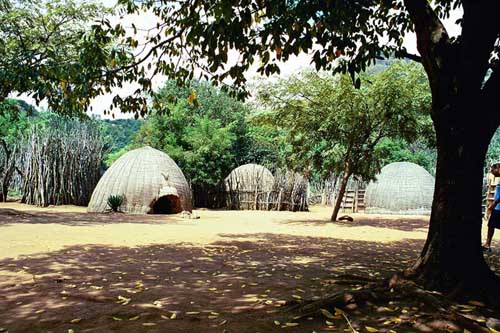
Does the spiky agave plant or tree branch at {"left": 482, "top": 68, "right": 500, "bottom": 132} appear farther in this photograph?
the spiky agave plant

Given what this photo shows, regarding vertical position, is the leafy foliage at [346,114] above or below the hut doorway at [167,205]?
A: above

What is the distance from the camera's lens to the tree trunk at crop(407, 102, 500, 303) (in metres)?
4.13

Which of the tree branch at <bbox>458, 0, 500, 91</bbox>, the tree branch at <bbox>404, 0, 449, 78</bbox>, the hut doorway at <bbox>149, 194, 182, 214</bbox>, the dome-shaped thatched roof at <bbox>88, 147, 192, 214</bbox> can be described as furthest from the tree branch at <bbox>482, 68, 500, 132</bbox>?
the hut doorway at <bbox>149, 194, 182, 214</bbox>

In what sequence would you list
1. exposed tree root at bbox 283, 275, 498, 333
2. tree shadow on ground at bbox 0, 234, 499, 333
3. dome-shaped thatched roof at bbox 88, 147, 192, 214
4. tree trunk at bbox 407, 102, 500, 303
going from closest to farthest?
exposed tree root at bbox 283, 275, 498, 333 → tree shadow on ground at bbox 0, 234, 499, 333 → tree trunk at bbox 407, 102, 500, 303 → dome-shaped thatched roof at bbox 88, 147, 192, 214

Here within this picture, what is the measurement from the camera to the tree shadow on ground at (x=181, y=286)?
348 cm

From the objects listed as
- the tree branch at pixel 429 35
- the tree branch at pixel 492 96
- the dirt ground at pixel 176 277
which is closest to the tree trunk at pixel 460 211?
the tree branch at pixel 492 96

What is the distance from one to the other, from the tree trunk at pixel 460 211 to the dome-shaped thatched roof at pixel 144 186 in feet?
47.7

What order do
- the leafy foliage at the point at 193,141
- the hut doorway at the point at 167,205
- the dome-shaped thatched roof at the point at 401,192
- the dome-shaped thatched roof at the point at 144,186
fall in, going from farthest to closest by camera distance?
the leafy foliage at the point at 193,141, the dome-shaped thatched roof at the point at 401,192, the hut doorway at the point at 167,205, the dome-shaped thatched roof at the point at 144,186

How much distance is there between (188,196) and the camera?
19203 mm

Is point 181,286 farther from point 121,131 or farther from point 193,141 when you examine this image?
point 121,131

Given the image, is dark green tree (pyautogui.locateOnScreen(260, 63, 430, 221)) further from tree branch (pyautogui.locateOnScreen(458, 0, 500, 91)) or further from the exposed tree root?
the exposed tree root

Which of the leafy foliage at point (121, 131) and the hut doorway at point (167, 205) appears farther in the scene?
the leafy foliage at point (121, 131)

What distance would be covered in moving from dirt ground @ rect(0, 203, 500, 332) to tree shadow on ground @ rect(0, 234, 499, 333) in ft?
0.04

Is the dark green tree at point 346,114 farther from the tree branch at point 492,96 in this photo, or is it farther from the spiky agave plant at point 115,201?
the tree branch at point 492,96
